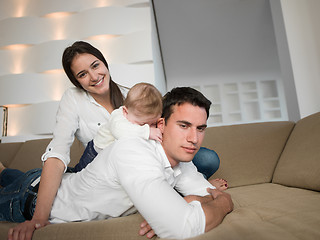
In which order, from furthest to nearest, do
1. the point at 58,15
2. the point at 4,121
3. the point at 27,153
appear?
1. the point at 58,15
2. the point at 4,121
3. the point at 27,153

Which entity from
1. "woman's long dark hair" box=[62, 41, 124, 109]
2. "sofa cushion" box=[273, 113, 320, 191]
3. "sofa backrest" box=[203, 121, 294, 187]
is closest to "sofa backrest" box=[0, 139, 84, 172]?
"woman's long dark hair" box=[62, 41, 124, 109]

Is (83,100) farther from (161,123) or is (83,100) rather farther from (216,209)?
(216,209)

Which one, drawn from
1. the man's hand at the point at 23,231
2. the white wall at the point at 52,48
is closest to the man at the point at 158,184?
the man's hand at the point at 23,231

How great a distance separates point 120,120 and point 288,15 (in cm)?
273

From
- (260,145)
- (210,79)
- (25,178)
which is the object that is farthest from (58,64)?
(210,79)

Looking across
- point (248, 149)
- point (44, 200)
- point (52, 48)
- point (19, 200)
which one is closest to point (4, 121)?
point (52, 48)

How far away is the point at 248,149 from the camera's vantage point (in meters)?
1.68

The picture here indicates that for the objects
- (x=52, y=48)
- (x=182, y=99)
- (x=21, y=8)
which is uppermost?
(x=21, y=8)

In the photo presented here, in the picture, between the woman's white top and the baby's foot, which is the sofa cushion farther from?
the woman's white top

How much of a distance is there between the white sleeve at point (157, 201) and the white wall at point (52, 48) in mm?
2193

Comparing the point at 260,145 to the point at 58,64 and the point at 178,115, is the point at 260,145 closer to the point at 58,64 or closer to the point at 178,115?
the point at 178,115

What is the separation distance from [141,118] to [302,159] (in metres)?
0.94

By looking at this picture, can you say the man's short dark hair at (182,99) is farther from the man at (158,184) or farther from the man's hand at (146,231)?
the man's hand at (146,231)

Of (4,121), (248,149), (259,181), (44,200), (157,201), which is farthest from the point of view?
(4,121)
